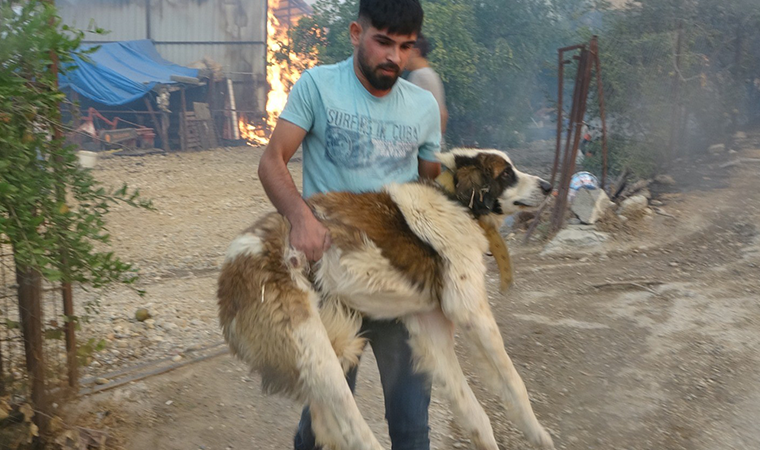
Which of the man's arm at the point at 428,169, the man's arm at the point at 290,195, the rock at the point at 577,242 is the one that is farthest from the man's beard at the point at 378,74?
the rock at the point at 577,242

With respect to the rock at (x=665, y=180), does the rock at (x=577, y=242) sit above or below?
below

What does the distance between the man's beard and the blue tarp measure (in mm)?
16091

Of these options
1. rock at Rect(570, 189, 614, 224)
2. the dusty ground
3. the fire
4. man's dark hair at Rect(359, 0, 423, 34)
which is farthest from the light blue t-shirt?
the fire

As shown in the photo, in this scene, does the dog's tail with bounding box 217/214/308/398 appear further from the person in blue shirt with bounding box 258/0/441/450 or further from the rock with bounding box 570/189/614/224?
the rock with bounding box 570/189/614/224

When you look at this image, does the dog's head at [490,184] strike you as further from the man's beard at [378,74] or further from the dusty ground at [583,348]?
the dusty ground at [583,348]

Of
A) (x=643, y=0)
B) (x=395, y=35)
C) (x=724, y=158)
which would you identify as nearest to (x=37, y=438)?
(x=395, y=35)

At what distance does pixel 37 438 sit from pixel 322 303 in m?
1.61

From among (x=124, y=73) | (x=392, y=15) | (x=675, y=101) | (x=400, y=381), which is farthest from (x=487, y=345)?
(x=124, y=73)

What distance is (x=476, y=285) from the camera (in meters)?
2.53

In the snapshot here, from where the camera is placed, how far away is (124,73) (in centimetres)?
1895

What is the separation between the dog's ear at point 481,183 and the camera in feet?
8.80

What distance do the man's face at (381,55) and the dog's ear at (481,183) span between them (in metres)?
0.45

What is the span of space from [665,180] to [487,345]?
28.7 feet

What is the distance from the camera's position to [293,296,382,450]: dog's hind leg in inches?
92.5
